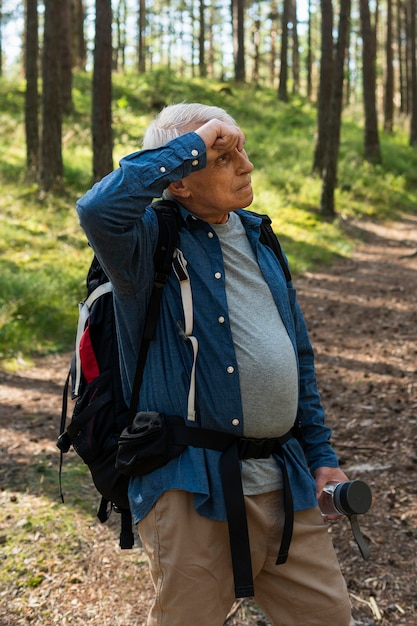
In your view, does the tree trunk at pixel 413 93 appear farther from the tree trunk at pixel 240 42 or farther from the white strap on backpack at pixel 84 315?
the white strap on backpack at pixel 84 315

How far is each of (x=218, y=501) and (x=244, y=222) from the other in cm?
94

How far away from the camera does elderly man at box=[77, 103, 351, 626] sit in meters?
2.17

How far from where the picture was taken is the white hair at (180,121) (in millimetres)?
2334

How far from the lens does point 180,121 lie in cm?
234

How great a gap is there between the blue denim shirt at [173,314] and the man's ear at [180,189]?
65 millimetres

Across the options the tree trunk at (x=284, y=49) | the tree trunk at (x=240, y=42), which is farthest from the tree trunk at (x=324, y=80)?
the tree trunk at (x=240, y=42)

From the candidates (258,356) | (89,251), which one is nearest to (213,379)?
(258,356)

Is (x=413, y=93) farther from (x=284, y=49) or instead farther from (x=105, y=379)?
(x=105, y=379)

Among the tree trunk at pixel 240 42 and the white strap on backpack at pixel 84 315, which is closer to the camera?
the white strap on backpack at pixel 84 315

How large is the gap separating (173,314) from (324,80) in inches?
695

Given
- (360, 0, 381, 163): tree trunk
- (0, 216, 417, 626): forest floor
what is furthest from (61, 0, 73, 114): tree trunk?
(0, 216, 417, 626): forest floor

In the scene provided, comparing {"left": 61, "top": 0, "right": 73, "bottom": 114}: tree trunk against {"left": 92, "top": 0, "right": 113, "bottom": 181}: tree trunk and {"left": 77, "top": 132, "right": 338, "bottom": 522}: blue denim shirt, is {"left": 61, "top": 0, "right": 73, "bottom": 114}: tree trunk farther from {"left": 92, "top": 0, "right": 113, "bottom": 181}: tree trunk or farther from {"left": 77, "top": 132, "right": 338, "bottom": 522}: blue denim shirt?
{"left": 77, "top": 132, "right": 338, "bottom": 522}: blue denim shirt

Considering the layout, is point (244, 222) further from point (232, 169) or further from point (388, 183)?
point (388, 183)

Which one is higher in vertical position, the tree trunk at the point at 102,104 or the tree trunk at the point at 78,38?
the tree trunk at the point at 78,38
